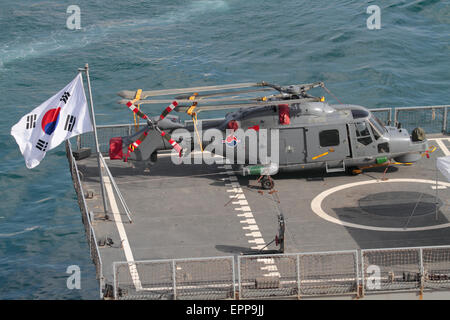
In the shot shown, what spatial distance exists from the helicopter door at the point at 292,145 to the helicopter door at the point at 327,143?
333 millimetres

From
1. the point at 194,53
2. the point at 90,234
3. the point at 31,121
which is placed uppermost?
the point at 194,53

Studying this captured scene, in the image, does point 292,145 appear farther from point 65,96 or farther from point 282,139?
point 65,96

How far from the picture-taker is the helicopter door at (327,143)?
32.8m

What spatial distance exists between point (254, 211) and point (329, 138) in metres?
5.44

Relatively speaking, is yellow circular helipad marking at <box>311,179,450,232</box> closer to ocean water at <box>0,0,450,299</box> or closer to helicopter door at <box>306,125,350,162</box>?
helicopter door at <box>306,125,350,162</box>

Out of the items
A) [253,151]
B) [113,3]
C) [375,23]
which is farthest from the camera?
[113,3]

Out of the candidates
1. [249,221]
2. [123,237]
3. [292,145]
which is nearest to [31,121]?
[123,237]

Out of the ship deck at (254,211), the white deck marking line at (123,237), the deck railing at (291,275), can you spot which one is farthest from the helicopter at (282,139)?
the deck railing at (291,275)

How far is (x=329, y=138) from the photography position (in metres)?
33.0

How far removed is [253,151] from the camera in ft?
108

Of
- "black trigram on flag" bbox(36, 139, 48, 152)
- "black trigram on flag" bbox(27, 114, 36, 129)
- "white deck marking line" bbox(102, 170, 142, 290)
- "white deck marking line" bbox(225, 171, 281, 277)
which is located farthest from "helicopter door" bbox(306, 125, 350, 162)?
"black trigram on flag" bbox(27, 114, 36, 129)
